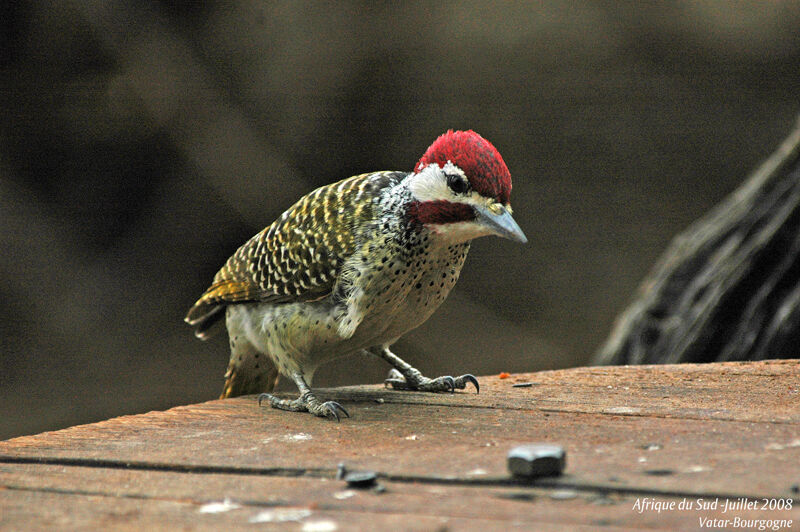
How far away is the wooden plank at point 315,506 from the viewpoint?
1524mm

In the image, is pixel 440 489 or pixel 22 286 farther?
pixel 22 286

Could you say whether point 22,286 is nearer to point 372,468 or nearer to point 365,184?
point 365,184

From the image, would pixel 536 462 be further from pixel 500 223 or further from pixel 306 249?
pixel 306 249

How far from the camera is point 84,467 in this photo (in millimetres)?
2094

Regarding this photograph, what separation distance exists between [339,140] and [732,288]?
3710 mm

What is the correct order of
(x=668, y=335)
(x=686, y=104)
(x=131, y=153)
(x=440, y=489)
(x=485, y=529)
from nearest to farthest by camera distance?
(x=485, y=529), (x=440, y=489), (x=668, y=335), (x=131, y=153), (x=686, y=104)

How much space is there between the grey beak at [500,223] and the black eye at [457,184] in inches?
3.1

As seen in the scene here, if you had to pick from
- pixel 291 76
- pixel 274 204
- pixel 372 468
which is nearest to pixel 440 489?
pixel 372 468

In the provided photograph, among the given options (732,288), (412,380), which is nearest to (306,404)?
(412,380)

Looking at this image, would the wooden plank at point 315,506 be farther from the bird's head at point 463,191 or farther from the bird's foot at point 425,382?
the bird's foot at point 425,382

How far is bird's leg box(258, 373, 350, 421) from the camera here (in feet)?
9.29

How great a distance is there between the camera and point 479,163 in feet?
9.36

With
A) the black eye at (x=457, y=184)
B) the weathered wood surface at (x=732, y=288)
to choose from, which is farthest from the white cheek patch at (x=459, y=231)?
the weathered wood surface at (x=732, y=288)

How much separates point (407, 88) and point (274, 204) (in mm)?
1505
